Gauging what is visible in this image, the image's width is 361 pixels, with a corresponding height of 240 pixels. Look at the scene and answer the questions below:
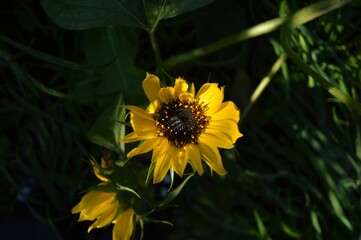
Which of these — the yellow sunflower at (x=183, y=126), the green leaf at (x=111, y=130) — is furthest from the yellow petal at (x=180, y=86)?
the green leaf at (x=111, y=130)

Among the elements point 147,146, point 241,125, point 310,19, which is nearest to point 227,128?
point 147,146

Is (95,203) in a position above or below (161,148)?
below

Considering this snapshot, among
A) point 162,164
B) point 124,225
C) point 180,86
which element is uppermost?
point 180,86

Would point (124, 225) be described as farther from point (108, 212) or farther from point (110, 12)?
point (110, 12)

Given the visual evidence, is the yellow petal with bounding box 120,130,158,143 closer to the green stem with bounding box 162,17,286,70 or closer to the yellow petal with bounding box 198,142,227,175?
the yellow petal with bounding box 198,142,227,175

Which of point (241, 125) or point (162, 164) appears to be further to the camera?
point (241, 125)

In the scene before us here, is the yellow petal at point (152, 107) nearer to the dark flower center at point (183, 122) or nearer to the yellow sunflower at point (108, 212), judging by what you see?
the dark flower center at point (183, 122)

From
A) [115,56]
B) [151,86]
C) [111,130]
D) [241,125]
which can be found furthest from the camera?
[241,125]

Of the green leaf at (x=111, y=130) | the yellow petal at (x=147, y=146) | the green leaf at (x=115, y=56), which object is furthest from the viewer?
the green leaf at (x=115, y=56)
